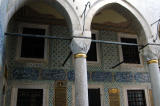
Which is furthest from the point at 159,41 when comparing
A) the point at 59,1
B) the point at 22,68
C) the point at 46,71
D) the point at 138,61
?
the point at 22,68

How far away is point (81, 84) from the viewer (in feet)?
21.1

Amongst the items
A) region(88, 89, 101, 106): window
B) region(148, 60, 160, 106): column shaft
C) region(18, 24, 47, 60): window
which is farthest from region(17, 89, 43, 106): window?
region(148, 60, 160, 106): column shaft

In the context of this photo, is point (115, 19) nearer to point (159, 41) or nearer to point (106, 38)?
point (106, 38)

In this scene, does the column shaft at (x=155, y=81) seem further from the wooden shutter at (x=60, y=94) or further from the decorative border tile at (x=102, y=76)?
the wooden shutter at (x=60, y=94)

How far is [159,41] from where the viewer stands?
823 centimetres

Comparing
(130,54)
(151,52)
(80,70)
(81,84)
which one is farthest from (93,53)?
(81,84)

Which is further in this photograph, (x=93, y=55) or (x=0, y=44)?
(x=93, y=55)

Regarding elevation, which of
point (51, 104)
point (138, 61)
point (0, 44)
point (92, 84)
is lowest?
point (51, 104)

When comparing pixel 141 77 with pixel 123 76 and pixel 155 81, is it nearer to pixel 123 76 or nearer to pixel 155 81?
pixel 123 76

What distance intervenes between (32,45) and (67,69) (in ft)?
6.58

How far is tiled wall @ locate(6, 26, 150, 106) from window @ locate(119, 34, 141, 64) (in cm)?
31

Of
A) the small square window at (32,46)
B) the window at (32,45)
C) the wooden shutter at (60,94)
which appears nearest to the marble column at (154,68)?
the wooden shutter at (60,94)

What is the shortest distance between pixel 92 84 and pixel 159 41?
11.6 ft

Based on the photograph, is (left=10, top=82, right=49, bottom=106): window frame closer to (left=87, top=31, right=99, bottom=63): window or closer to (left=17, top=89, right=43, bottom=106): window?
(left=17, top=89, right=43, bottom=106): window
